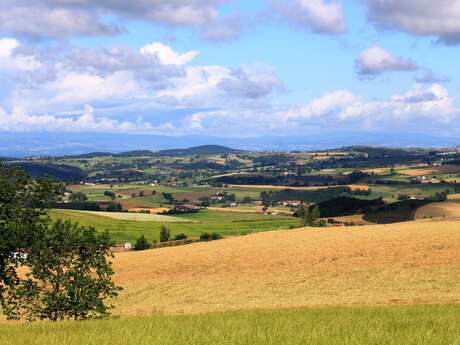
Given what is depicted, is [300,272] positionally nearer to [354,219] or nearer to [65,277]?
[65,277]

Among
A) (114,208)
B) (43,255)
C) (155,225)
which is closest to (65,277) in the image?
(43,255)

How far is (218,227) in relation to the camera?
422 ft

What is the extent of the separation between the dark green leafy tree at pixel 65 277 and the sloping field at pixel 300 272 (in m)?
6.00

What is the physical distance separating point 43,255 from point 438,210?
120 m

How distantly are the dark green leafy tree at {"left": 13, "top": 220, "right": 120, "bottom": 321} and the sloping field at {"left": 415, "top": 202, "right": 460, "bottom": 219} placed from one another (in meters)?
107

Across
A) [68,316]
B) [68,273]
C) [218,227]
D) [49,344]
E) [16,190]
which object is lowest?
[218,227]

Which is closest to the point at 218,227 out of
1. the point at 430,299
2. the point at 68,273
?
the point at 430,299

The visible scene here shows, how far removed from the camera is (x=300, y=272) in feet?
171

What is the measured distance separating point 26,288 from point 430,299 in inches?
916

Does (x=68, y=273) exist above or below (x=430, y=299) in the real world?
above

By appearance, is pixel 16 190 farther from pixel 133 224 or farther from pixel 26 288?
pixel 133 224

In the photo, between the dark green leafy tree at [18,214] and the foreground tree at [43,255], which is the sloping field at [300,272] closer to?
the foreground tree at [43,255]

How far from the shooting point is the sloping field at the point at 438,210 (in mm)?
123000

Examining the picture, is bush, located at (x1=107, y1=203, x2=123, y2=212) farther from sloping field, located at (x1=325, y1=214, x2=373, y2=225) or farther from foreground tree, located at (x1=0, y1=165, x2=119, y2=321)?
foreground tree, located at (x1=0, y1=165, x2=119, y2=321)
